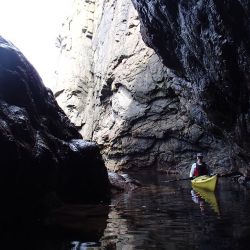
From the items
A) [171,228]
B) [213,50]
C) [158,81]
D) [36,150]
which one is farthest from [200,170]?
[158,81]

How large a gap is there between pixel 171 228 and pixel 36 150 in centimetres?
474

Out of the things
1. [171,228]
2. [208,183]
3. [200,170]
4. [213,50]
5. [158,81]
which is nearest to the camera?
[171,228]

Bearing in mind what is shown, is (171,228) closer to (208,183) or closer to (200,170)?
(208,183)

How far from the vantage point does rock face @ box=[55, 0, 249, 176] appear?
11.1 meters

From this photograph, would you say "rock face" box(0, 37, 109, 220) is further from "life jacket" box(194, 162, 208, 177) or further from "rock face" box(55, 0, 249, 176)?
"rock face" box(55, 0, 249, 176)

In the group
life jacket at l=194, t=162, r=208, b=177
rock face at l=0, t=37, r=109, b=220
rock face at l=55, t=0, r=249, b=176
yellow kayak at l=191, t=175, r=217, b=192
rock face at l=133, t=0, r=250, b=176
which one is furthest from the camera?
life jacket at l=194, t=162, r=208, b=177

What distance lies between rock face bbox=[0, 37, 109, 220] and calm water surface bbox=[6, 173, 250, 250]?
7.35ft

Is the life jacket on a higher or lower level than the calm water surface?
higher

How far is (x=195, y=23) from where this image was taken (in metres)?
11.1

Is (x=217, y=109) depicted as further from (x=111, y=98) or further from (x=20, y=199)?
(x=111, y=98)

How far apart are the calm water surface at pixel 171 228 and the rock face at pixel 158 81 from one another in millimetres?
4368

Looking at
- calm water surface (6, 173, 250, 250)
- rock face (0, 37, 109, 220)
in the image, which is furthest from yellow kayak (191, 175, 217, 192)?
rock face (0, 37, 109, 220)

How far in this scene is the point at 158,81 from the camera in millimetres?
28031

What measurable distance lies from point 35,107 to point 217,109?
727 cm
